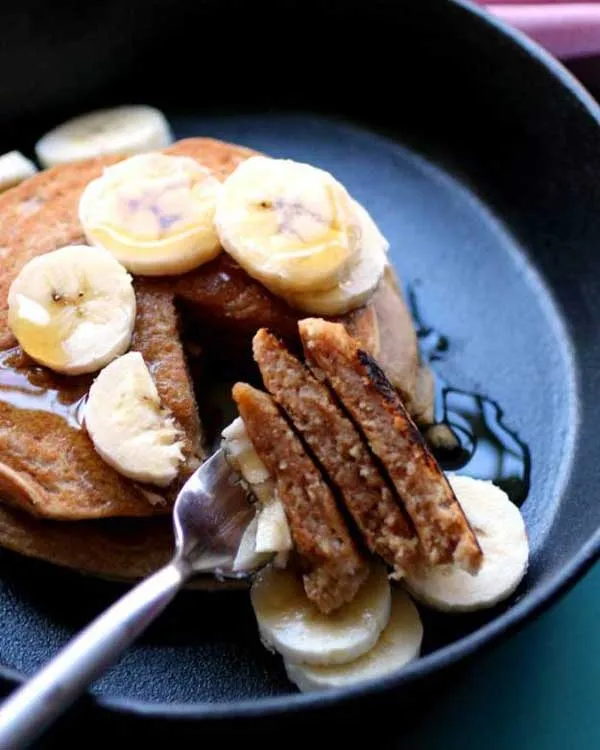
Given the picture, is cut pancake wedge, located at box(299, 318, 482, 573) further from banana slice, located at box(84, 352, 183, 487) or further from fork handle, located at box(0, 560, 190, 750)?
fork handle, located at box(0, 560, 190, 750)

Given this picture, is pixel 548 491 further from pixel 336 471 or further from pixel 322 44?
pixel 322 44

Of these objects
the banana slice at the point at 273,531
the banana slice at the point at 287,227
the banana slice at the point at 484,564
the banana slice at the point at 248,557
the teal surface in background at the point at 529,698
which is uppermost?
the banana slice at the point at 287,227

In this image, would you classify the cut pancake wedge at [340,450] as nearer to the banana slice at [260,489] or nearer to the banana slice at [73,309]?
the banana slice at [260,489]

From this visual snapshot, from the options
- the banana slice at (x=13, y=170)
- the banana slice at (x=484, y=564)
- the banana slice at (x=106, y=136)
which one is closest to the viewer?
the banana slice at (x=484, y=564)

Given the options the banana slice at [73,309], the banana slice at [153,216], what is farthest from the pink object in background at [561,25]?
the banana slice at [73,309]

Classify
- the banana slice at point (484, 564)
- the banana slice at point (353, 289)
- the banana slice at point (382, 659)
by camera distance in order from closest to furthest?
the banana slice at point (382, 659), the banana slice at point (484, 564), the banana slice at point (353, 289)
